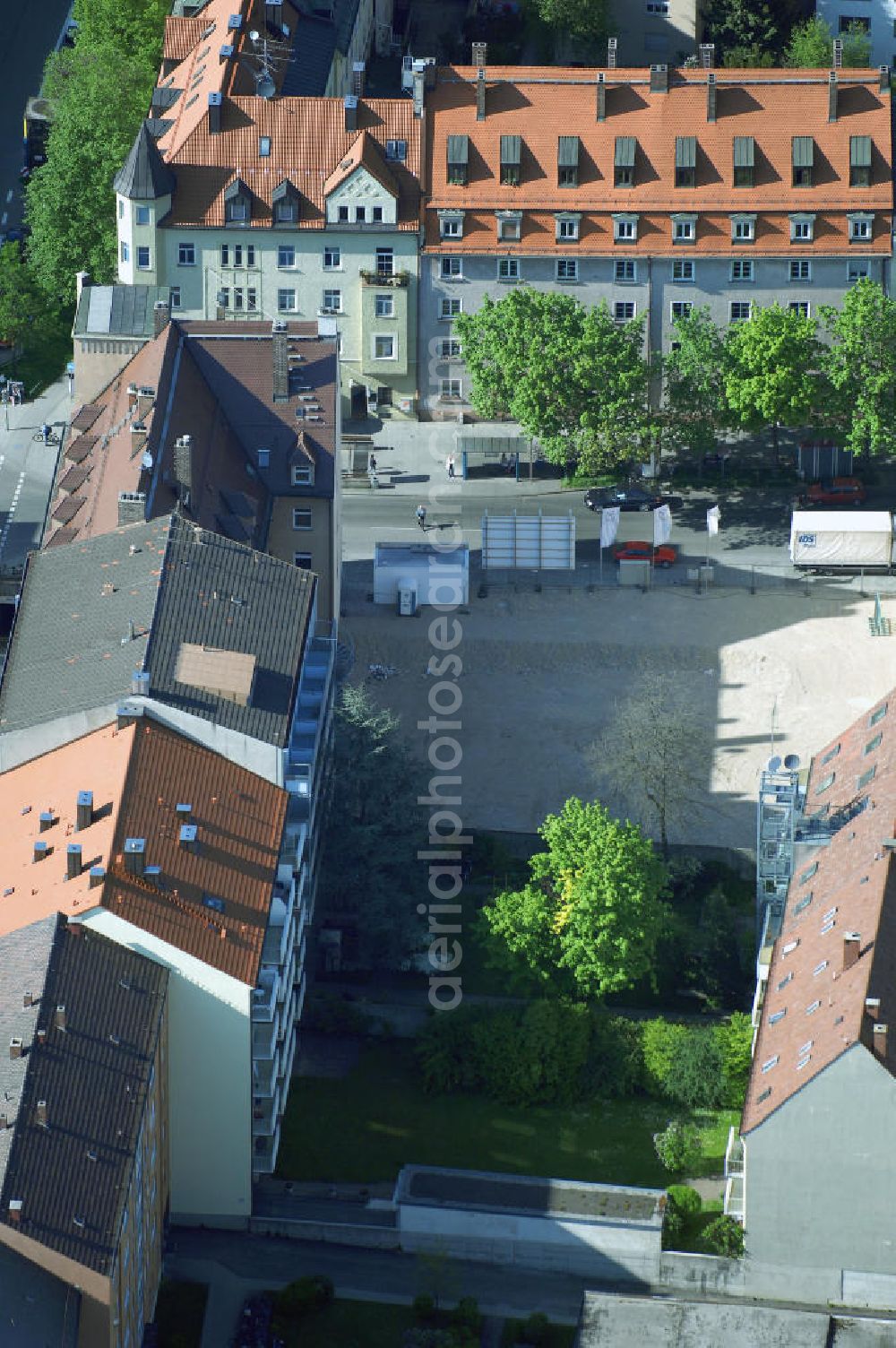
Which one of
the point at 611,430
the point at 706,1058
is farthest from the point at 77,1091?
the point at 611,430

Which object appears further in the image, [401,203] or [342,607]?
[401,203]

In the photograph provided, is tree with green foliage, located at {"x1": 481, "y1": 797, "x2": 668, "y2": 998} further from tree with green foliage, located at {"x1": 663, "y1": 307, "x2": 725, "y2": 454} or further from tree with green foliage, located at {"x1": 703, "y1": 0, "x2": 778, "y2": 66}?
tree with green foliage, located at {"x1": 703, "y1": 0, "x2": 778, "y2": 66}

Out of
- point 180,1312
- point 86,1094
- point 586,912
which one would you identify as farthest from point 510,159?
point 86,1094

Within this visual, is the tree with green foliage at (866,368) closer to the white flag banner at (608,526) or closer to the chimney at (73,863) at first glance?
the white flag banner at (608,526)

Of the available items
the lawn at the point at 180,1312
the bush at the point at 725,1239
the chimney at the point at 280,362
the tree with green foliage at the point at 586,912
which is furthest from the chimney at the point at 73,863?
the chimney at the point at 280,362

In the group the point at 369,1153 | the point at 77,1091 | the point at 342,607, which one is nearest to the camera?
the point at 77,1091

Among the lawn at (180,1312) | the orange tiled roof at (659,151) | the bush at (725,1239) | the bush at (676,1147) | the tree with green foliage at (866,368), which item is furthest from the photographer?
the orange tiled roof at (659,151)

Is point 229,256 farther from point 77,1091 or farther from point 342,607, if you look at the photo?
point 77,1091

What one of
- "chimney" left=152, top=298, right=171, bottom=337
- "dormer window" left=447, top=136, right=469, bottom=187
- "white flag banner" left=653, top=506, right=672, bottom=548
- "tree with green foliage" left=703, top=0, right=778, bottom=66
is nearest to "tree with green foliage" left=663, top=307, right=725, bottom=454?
"white flag banner" left=653, top=506, right=672, bottom=548
